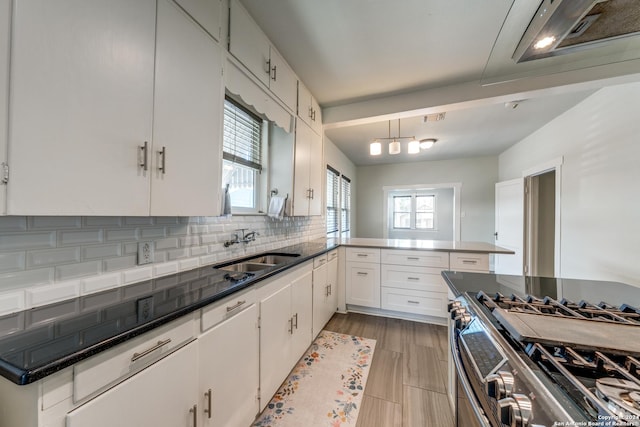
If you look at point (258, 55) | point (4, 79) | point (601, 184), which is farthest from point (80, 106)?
Answer: point (601, 184)

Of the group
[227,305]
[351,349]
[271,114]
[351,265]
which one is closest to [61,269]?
[227,305]

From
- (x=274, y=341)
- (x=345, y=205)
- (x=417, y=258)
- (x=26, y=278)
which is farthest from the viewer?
(x=345, y=205)

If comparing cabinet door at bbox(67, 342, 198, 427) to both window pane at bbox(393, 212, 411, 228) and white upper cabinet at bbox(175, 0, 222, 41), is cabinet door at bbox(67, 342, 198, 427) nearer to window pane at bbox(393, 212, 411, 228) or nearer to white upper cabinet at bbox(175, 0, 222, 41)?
white upper cabinet at bbox(175, 0, 222, 41)

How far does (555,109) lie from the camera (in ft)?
9.77

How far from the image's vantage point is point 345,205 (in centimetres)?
534

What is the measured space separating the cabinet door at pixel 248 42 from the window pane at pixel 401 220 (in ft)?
20.9

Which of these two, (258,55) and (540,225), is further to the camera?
(540,225)

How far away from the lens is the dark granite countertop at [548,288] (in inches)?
43.4

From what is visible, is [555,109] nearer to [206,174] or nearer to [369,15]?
[369,15]

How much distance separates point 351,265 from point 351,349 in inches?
39.8

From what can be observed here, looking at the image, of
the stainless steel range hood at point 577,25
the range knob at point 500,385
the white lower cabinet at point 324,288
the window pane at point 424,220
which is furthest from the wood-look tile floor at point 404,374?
the window pane at point 424,220

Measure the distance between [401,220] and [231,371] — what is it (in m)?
6.95

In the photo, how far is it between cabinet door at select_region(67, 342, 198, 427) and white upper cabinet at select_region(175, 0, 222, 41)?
5.17ft

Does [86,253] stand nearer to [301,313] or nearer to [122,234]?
[122,234]
